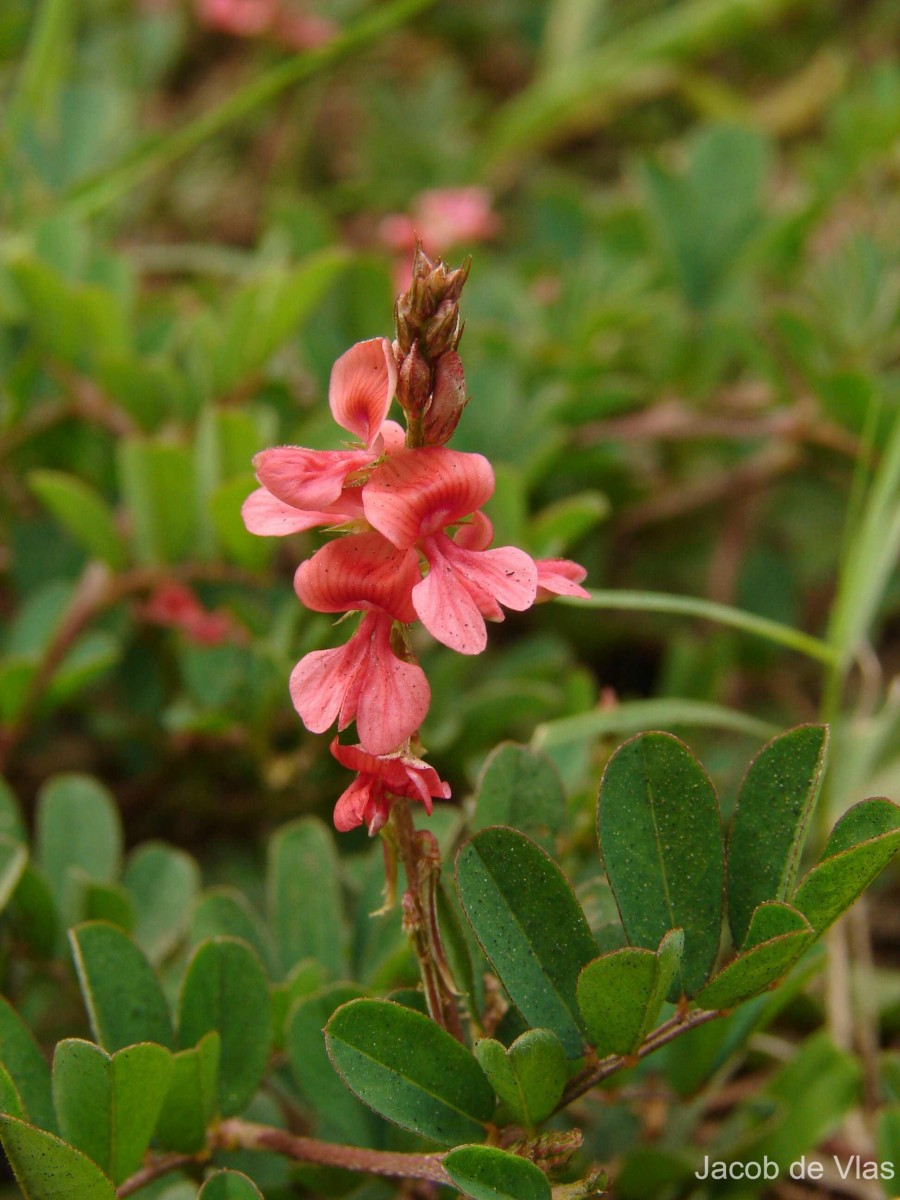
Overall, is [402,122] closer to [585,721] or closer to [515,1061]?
[585,721]

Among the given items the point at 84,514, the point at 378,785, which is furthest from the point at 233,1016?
the point at 84,514

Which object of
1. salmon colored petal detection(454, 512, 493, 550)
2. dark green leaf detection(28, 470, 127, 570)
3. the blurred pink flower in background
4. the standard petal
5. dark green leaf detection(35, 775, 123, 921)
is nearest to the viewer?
the standard petal

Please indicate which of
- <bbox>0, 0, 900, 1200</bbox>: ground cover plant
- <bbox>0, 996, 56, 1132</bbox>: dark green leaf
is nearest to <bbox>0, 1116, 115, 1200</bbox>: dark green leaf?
<bbox>0, 0, 900, 1200</bbox>: ground cover plant

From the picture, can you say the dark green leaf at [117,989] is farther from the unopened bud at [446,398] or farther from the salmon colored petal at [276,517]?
the unopened bud at [446,398]

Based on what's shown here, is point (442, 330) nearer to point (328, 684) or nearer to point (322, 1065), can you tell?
point (328, 684)

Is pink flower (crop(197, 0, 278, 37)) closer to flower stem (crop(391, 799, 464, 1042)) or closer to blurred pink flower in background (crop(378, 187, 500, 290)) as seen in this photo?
blurred pink flower in background (crop(378, 187, 500, 290))
